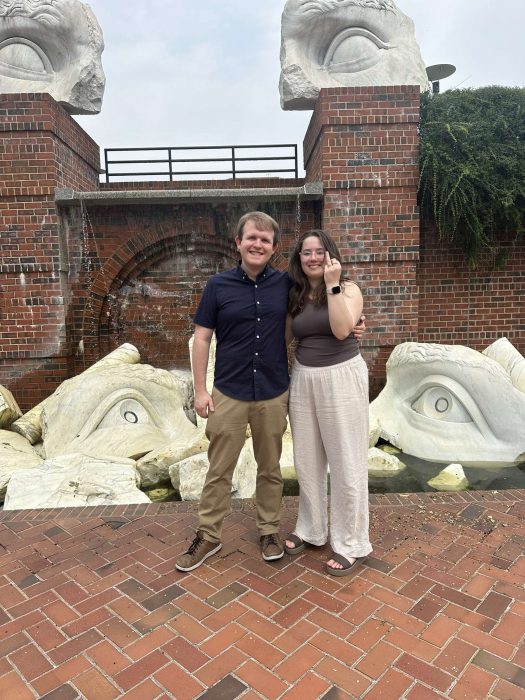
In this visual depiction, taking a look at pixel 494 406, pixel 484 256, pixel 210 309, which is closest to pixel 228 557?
pixel 210 309

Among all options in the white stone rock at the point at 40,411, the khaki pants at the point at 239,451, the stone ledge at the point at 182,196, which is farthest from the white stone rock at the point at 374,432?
the stone ledge at the point at 182,196

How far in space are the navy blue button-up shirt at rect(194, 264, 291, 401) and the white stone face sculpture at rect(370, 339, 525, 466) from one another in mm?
2922

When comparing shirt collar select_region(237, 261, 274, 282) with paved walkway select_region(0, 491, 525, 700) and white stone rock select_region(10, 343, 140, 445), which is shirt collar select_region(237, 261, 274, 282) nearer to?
paved walkway select_region(0, 491, 525, 700)

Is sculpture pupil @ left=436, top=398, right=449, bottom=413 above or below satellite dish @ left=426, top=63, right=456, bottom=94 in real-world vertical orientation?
below

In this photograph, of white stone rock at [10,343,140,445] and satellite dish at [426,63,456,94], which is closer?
white stone rock at [10,343,140,445]

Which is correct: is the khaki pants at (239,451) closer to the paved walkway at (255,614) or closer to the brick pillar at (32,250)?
the paved walkway at (255,614)

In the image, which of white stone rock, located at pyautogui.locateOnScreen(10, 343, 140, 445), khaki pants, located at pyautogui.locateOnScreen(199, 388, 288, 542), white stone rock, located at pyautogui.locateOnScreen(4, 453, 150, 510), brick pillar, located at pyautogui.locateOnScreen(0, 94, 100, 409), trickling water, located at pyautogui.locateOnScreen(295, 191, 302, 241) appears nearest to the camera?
khaki pants, located at pyautogui.locateOnScreen(199, 388, 288, 542)

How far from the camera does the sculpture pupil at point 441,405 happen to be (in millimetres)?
5035

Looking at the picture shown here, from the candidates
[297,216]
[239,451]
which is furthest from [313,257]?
[297,216]

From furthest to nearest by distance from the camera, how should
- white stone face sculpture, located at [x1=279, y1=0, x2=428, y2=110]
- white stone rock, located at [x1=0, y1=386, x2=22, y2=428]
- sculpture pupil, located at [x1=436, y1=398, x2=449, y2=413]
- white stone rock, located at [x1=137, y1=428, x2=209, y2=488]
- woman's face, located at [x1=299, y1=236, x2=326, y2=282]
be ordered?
white stone face sculpture, located at [x1=279, y1=0, x2=428, y2=110]
white stone rock, located at [x1=0, y1=386, x2=22, y2=428]
sculpture pupil, located at [x1=436, y1=398, x2=449, y2=413]
white stone rock, located at [x1=137, y1=428, x2=209, y2=488]
woman's face, located at [x1=299, y1=236, x2=326, y2=282]

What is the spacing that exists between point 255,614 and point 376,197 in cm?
530

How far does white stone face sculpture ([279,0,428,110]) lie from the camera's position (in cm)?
700

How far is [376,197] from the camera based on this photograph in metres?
6.29

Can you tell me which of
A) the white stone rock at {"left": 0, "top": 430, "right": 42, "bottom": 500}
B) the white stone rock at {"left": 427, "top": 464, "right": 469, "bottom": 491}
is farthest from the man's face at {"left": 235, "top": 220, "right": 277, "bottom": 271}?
the white stone rock at {"left": 0, "top": 430, "right": 42, "bottom": 500}
